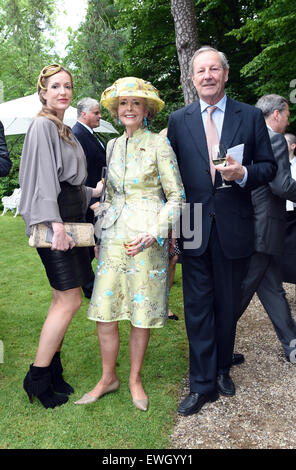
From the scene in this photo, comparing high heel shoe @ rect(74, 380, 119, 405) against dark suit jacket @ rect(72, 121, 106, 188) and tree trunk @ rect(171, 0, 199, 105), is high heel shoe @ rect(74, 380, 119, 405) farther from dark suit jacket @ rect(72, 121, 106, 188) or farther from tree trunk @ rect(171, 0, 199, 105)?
tree trunk @ rect(171, 0, 199, 105)

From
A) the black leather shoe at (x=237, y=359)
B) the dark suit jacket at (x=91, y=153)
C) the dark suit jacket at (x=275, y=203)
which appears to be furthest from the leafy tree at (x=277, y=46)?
the black leather shoe at (x=237, y=359)

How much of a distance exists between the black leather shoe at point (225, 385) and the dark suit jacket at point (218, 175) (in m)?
0.99

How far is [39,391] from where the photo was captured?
2979 millimetres

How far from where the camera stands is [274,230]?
11.9ft

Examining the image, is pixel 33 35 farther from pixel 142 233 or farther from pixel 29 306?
pixel 142 233

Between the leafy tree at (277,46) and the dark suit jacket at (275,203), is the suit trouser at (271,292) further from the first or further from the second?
the leafy tree at (277,46)

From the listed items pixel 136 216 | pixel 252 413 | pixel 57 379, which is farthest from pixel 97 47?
pixel 252 413

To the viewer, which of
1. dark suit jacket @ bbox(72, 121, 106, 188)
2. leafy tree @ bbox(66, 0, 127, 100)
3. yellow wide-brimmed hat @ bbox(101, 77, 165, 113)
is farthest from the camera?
leafy tree @ bbox(66, 0, 127, 100)

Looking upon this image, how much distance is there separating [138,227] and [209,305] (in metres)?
0.77

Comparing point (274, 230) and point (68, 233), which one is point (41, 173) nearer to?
point (68, 233)

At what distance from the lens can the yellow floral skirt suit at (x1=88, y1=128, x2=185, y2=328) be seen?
2797 mm

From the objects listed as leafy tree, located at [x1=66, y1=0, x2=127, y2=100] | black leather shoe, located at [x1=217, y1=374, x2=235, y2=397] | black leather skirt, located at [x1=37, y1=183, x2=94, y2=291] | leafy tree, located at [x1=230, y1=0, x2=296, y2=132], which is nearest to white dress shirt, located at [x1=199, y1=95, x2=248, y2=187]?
black leather skirt, located at [x1=37, y1=183, x2=94, y2=291]

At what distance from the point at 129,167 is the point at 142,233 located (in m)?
0.46

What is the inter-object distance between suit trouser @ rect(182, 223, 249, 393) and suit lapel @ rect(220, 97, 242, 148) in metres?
0.67
